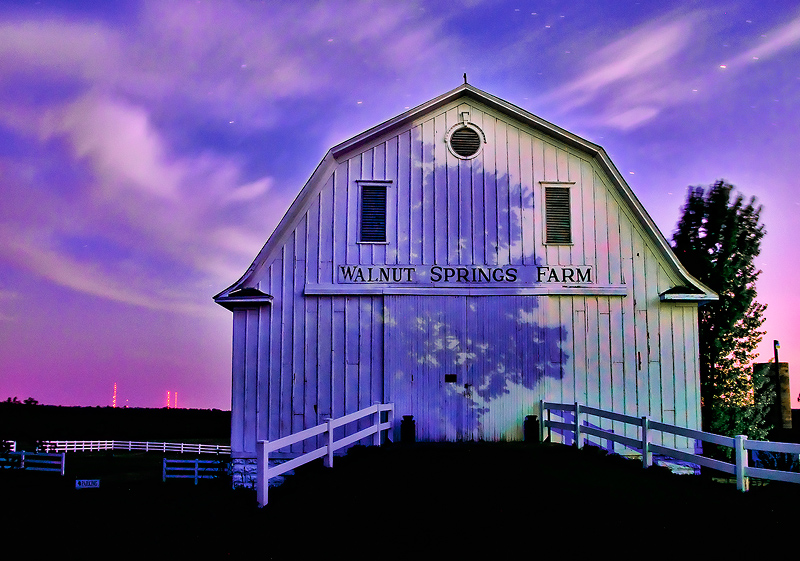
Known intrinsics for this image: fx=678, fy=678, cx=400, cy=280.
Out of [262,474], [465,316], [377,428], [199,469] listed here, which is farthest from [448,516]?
[199,469]

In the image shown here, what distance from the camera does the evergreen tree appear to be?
21.5 m

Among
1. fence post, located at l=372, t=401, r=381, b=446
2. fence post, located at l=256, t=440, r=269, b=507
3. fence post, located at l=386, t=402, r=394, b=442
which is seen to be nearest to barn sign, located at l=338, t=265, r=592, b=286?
fence post, located at l=386, t=402, r=394, b=442

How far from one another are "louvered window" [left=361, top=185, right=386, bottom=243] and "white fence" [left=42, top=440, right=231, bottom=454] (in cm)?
2041

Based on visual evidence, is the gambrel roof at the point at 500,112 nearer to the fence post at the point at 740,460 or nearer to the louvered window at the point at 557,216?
the louvered window at the point at 557,216

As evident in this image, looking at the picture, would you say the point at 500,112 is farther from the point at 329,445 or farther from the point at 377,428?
the point at 329,445

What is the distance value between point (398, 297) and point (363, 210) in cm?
208

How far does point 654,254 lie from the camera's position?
1510 cm

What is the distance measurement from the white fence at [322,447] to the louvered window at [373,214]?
3701 millimetres

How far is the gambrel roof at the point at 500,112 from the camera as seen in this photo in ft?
48.4

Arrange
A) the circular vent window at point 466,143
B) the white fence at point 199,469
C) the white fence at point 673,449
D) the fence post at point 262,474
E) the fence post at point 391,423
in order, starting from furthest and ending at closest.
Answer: the white fence at point 199,469 → the circular vent window at point 466,143 → the fence post at point 391,423 → the fence post at point 262,474 → the white fence at point 673,449

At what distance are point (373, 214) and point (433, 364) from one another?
11.7ft

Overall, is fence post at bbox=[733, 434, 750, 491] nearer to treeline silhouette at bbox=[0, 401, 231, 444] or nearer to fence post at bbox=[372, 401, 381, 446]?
fence post at bbox=[372, 401, 381, 446]

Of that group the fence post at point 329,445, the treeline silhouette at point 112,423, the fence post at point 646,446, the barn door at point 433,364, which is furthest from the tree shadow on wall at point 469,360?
the treeline silhouette at point 112,423

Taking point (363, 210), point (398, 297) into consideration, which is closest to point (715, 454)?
point (398, 297)
